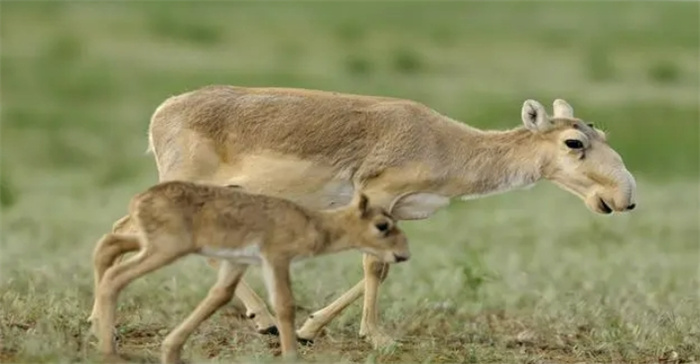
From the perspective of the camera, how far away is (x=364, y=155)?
428 inches

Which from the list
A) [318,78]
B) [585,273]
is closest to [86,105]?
[318,78]

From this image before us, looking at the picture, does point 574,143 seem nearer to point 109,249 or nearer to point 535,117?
point 535,117

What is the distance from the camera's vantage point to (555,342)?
36.5 feet

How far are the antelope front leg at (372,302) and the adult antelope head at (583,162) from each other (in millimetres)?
1271

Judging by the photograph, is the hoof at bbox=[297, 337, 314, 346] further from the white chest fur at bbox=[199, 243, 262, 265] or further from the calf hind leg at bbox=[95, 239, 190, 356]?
the calf hind leg at bbox=[95, 239, 190, 356]

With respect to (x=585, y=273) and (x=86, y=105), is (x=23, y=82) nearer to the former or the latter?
(x=86, y=105)

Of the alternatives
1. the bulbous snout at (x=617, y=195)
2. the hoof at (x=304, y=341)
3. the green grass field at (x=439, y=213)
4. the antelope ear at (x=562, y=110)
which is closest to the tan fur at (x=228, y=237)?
the green grass field at (x=439, y=213)

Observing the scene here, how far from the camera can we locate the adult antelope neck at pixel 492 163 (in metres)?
11.1

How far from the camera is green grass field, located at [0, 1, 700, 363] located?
11.0m

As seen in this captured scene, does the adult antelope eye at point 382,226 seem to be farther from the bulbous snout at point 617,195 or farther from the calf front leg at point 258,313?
the bulbous snout at point 617,195

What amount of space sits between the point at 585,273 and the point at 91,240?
528cm

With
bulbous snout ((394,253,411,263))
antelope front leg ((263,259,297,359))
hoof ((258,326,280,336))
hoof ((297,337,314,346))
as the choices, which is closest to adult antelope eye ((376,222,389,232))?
bulbous snout ((394,253,411,263))

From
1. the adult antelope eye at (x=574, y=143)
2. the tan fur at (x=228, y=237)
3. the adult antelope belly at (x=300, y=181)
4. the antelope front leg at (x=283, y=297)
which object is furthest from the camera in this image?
the adult antelope eye at (x=574, y=143)

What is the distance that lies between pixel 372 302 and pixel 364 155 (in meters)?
1.00
